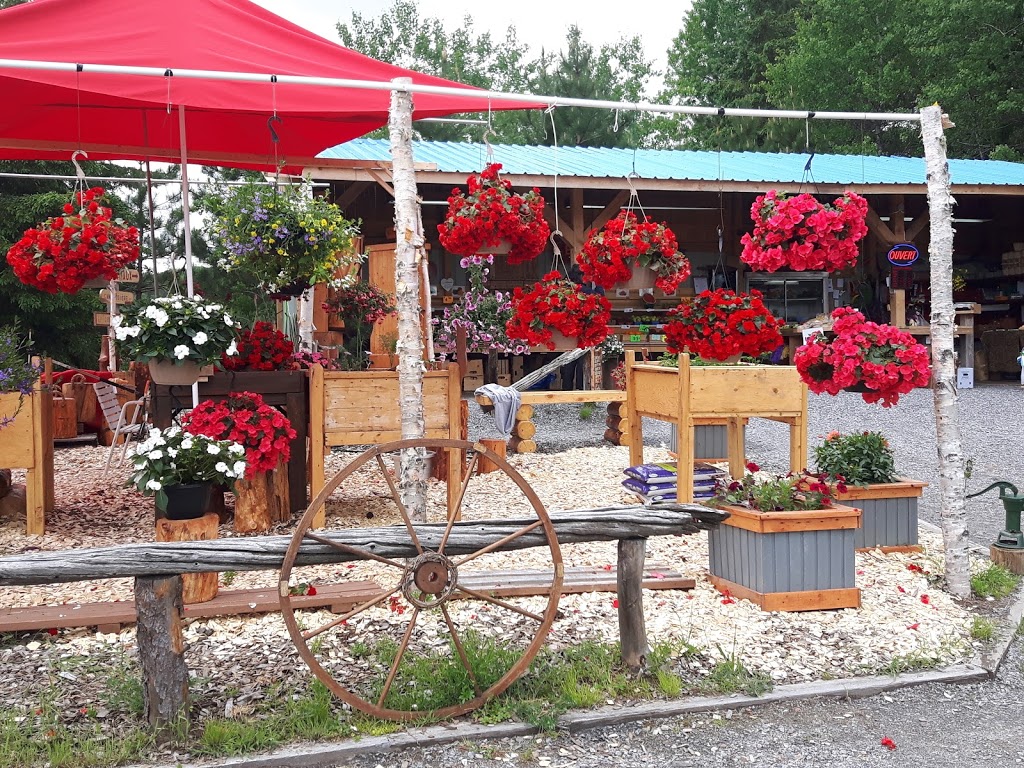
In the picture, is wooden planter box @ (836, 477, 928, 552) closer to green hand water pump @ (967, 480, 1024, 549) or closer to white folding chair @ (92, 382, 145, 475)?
green hand water pump @ (967, 480, 1024, 549)

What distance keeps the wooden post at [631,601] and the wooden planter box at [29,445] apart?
379 centimetres

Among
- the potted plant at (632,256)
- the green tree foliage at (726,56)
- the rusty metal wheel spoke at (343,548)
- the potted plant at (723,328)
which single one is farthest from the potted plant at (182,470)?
the green tree foliage at (726,56)

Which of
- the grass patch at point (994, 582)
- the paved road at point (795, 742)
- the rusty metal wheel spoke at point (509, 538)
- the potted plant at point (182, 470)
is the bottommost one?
the paved road at point (795, 742)

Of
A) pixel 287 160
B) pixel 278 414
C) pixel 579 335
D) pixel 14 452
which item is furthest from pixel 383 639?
pixel 287 160

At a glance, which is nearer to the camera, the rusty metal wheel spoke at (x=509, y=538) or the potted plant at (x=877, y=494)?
the rusty metal wheel spoke at (x=509, y=538)

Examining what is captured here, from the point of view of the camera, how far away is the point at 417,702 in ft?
10.8

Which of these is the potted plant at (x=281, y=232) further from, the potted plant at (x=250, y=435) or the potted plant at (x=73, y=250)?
the potted plant at (x=250, y=435)

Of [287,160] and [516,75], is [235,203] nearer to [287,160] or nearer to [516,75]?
[287,160]

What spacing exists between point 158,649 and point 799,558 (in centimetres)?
277

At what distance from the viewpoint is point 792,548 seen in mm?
4328

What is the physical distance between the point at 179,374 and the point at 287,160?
3334mm

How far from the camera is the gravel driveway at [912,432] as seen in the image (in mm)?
7496

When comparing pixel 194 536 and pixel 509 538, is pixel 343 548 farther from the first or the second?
pixel 194 536

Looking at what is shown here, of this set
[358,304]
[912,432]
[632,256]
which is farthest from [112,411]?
[912,432]
